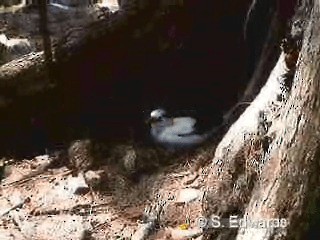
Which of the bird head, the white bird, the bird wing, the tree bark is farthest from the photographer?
the bird head

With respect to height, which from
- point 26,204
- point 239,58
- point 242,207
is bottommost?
point 26,204

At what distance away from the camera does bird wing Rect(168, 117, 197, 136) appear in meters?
→ 5.23

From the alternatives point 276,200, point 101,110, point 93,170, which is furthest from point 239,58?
point 276,200

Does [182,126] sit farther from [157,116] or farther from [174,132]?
[157,116]

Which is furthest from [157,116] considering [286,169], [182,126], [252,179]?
[286,169]

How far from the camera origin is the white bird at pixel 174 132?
502 cm

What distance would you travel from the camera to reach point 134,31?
229 inches

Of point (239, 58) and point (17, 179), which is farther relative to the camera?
point (239, 58)

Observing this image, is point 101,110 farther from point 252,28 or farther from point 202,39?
point 252,28

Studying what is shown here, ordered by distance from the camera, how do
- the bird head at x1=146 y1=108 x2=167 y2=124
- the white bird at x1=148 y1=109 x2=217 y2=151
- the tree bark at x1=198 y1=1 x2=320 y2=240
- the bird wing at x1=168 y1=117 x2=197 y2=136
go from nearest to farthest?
the tree bark at x1=198 y1=1 x2=320 y2=240 → the white bird at x1=148 y1=109 x2=217 y2=151 → the bird wing at x1=168 y1=117 x2=197 y2=136 → the bird head at x1=146 y1=108 x2=167 y2=124

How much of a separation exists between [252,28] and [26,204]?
250 cm

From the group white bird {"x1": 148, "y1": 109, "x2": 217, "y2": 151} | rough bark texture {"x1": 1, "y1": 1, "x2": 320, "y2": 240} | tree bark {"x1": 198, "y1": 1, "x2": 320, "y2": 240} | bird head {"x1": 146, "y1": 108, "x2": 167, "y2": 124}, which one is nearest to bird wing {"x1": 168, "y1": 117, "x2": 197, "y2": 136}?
white bird {"x1": 148, "y1": 109, "x2": 217, "y2": 151}

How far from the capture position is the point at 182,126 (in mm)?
5348

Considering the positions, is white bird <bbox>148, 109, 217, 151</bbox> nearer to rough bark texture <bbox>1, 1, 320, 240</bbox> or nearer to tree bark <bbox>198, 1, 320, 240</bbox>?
rough bark texture <bbox>1, 1, 320, 240</bbox>
